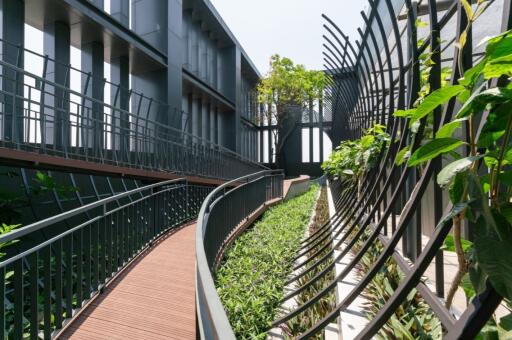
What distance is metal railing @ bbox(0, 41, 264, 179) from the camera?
5660 millimetres

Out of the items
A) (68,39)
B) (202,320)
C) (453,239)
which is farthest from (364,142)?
(68,39)

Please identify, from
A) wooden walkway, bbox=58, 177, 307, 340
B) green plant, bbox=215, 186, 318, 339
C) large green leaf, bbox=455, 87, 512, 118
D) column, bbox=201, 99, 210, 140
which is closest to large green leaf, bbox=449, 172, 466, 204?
large green leaf, bbox=455, 87, 512, 118

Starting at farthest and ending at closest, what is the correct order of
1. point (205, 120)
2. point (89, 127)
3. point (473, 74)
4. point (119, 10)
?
point (205, 120) → point (119, 10) → point (89, 127) → point (473, 74)

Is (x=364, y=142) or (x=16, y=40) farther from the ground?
(x=16, y=40)

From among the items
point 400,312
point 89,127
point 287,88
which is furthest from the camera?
point 287,88

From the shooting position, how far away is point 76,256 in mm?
4535

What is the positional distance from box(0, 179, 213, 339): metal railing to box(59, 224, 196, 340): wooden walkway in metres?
0.18

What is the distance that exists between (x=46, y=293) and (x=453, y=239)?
3.22 m

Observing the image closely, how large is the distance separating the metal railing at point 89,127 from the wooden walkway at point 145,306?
275 cm

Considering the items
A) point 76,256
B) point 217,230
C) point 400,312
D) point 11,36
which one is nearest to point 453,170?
point 400,312

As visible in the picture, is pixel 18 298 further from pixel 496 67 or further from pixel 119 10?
A: pixel 119 10

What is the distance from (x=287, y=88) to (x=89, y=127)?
1665cm

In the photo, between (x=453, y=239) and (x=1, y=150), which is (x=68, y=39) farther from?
(x=453, y=239)

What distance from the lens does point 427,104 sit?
1.10m
